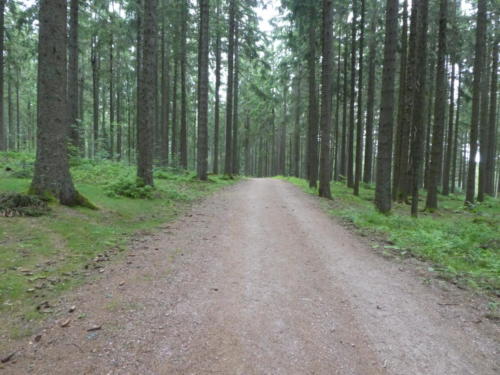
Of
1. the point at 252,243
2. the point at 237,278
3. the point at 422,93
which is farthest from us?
the point at 422,93

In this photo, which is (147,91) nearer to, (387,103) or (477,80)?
(387,103)

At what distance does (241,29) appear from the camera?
22.1 m

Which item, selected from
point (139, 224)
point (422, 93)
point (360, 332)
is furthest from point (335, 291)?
point (422, 93)

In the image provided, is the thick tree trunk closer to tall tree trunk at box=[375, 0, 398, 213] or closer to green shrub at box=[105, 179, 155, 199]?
tall tree trunk at box=[375, 0, 398, 213]

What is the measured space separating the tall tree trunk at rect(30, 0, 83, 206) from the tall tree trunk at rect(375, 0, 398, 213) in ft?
31.7

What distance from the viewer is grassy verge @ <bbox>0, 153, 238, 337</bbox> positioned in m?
3.47

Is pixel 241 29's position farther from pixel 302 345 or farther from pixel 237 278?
pixel 302 345

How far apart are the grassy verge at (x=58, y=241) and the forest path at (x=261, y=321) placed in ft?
1.34

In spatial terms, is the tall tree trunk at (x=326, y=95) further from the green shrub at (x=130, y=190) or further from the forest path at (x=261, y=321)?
the forest path at (x=261, y=321)

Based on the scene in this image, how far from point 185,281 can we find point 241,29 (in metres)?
22.4

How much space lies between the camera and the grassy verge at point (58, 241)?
3467 mm

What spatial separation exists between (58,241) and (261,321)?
3.97 meters

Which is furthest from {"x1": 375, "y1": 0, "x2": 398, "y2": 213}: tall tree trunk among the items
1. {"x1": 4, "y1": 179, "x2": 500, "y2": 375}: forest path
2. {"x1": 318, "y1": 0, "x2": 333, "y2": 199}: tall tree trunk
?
{"x1": 4, "y1": 179, "x2": 500, "y2": 375}: forest path

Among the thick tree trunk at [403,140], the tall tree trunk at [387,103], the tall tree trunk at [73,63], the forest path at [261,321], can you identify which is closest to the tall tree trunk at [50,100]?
the forest path at [261,321]
